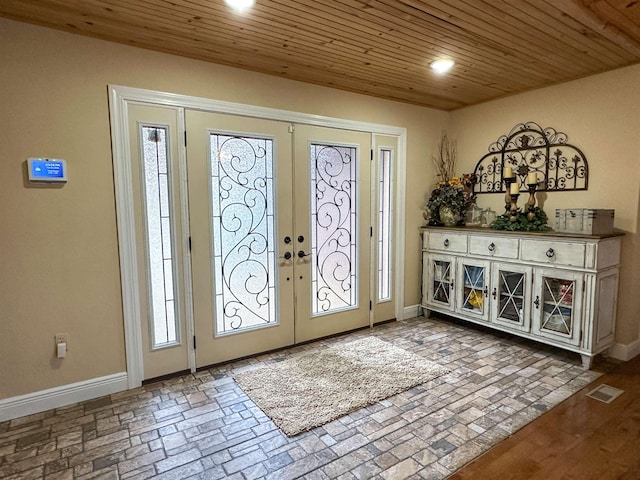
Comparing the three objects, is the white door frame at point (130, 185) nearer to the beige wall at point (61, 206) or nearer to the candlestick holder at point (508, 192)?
the beige wall at point (61, 206)

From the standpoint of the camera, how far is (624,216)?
10.6 feet

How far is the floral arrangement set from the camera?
13.7 ft

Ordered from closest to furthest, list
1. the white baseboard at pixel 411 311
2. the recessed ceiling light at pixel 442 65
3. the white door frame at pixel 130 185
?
1. the white door frame at pixel 130 185
2. the recessed ceiling light at pixel 442 65
3. the white baseboard at pixel 411 311

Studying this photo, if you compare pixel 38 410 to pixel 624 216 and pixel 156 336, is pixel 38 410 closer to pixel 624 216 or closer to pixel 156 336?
pixel 156 336

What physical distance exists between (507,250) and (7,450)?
4.04m

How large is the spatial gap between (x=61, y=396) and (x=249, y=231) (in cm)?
181

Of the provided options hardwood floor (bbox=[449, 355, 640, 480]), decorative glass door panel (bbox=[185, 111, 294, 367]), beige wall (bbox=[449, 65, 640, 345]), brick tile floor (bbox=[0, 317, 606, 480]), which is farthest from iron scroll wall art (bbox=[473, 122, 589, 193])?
decorative glass door panel (bbox=[185, 111, 294, 367])

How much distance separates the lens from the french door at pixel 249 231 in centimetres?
288

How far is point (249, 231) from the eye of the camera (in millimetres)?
3279

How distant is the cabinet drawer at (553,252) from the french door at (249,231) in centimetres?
146

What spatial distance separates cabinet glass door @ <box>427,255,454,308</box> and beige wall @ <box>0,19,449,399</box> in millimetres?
3072

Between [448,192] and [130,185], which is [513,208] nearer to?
[448,192]

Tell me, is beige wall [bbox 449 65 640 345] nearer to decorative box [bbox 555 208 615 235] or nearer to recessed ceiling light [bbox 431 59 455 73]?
decorative box [bbox 555 208 615 235]

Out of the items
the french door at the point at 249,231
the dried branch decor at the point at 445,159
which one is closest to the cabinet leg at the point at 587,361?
the french door at the point at 249,231
